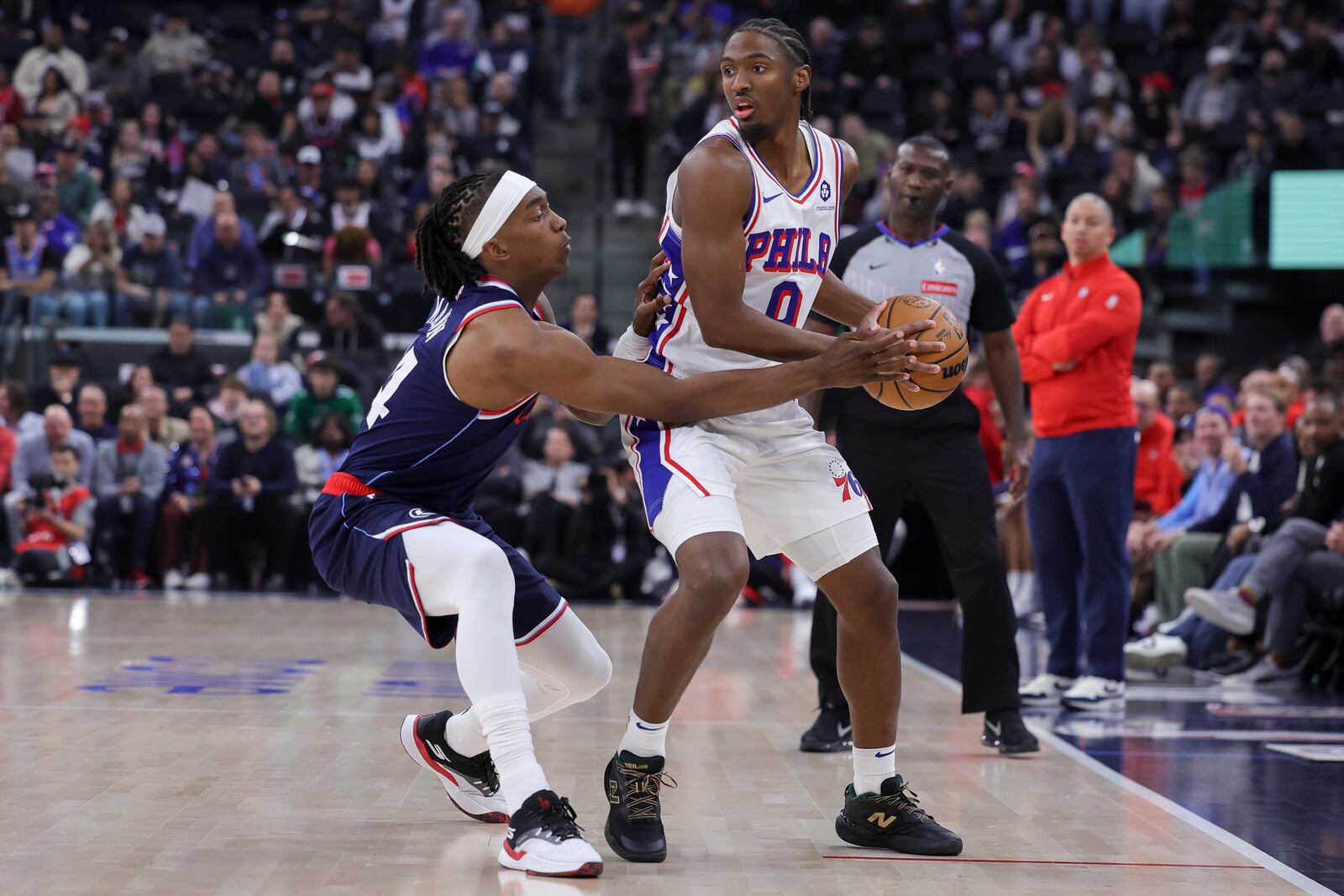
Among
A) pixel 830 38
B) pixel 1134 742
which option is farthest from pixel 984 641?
pixel 830 38

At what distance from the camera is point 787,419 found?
3.97m

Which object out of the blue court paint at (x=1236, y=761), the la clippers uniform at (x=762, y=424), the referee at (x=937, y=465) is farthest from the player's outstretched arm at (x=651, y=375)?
the referee at (x=937, y=465)

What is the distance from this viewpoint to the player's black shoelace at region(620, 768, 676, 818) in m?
3.69

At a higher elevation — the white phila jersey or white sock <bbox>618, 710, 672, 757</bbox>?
the white phila jersey

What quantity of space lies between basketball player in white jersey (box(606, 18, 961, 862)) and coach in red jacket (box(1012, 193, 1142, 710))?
246 cm

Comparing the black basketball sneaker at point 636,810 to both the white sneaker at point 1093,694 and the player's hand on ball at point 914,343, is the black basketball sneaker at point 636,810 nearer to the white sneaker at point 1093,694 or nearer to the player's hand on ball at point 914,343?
the player's hand on ball at point 914,343

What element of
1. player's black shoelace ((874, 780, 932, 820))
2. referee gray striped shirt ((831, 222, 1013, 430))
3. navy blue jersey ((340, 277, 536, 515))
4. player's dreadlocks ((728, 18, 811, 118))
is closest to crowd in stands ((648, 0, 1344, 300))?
referee gray striped shirt ((831, 222, 1013, 430))

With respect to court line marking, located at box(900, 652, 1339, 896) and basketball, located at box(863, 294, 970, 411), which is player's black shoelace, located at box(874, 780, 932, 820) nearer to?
court line marking, located at box(900, 652, 1339, 896)

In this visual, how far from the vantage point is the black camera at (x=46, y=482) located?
35.5 feet

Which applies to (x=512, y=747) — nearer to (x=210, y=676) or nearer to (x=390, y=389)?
(x=390, y=389)

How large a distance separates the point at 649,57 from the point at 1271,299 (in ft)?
21.7

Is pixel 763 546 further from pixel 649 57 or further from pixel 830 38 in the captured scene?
pixel 830 38

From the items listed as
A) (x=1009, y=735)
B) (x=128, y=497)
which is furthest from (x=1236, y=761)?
(x=128, y=497)

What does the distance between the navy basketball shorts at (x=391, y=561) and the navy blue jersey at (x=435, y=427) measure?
6 cm
